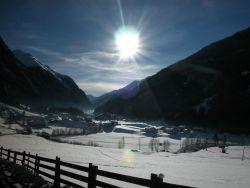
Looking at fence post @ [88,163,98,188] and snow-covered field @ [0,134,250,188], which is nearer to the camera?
fence post @ [88,163,98,188]

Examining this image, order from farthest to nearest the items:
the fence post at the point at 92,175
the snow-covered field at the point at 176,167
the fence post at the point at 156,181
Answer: the snow-covered field at the point at 176,167 < the fence post at the point at 92,175 < the fence post at the point at 156,181

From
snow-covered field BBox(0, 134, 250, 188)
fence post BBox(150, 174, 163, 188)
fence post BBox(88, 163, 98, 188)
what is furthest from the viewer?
snow-covered field BBox(0, 134, 250, 188)

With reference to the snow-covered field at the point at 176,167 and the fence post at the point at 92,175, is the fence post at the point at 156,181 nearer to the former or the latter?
the fence post at the point at 92,175

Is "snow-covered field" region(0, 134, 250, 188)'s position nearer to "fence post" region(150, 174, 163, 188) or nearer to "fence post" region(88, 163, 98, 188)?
"fence post" region(88, 163, 98, 188)

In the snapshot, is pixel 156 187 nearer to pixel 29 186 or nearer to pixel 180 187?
pixel 180 187

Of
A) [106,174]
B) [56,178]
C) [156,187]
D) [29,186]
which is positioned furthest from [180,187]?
[29,186]

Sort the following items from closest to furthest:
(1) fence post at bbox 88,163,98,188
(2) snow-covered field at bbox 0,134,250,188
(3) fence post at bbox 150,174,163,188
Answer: (3) fence post at bbox 150,174,163,188 → (1) fence post at bbox 88,163,98,188 → (2) snow-covered field at bbox 0,134,250,188

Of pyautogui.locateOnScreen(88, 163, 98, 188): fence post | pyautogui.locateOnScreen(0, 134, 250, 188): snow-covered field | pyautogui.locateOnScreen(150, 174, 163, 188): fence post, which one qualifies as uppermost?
pyautogui.locateOnScreen(150, 174, 163, 188): fence post

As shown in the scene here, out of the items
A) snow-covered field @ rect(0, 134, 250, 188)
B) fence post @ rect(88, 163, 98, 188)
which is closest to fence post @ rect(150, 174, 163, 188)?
fence post @ rect(88, 163, 98, 188)

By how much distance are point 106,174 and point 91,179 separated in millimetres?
926

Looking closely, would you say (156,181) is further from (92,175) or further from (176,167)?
(176,167)

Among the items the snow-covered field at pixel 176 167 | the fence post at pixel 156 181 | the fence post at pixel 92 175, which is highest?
the fence post at pixel 156 181

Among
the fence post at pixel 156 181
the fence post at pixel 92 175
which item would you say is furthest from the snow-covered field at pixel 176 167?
the fence post at pixel 156 181

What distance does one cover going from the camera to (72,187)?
12.1m
